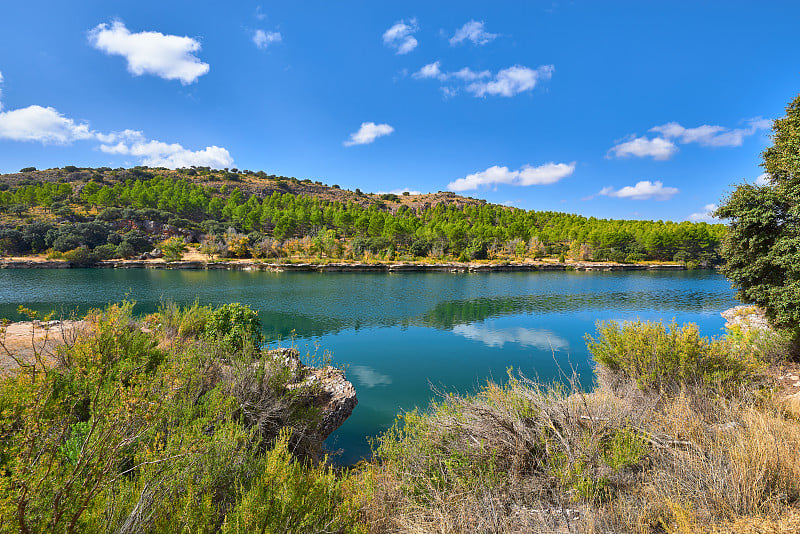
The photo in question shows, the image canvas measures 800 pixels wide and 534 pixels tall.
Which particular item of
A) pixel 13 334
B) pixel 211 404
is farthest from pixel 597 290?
pixel 13 334

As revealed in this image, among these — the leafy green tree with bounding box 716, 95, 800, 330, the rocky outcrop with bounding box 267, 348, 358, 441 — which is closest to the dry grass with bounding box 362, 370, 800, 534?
the rocky outcrop with bounding box 267, 348, 358, 441

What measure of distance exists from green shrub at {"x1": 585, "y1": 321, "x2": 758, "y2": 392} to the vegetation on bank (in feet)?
170

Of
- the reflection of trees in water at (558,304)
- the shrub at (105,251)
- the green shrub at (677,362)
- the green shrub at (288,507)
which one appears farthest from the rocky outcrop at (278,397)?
the shrub at (105,251)

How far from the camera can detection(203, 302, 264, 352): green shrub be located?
28.2 feet

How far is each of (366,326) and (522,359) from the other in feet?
27.3

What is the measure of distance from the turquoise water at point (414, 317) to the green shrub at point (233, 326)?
1.17 meters

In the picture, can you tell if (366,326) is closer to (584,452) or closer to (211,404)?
(211,404)

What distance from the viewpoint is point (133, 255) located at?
2108 inches

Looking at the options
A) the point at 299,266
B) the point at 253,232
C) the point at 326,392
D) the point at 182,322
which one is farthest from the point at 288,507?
the point at 253,232

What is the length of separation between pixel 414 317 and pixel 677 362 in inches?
573

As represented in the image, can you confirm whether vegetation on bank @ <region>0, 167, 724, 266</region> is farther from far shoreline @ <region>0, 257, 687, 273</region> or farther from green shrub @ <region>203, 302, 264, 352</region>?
green shrub @ <region>203, 302, 264, 352</region>

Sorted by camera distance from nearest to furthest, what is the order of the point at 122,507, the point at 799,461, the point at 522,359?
the point at 122,507
the point at 799,461
the point at 522,359

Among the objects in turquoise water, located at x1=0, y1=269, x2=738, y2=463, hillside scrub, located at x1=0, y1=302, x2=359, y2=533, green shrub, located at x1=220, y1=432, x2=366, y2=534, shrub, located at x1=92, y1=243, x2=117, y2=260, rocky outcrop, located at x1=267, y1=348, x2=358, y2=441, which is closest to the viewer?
hillside scrub, located at x1=0, y1=302, x2=359, y2=533

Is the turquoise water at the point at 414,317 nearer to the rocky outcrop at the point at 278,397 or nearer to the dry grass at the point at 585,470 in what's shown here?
the rocky outcrop at the point at 278,397
